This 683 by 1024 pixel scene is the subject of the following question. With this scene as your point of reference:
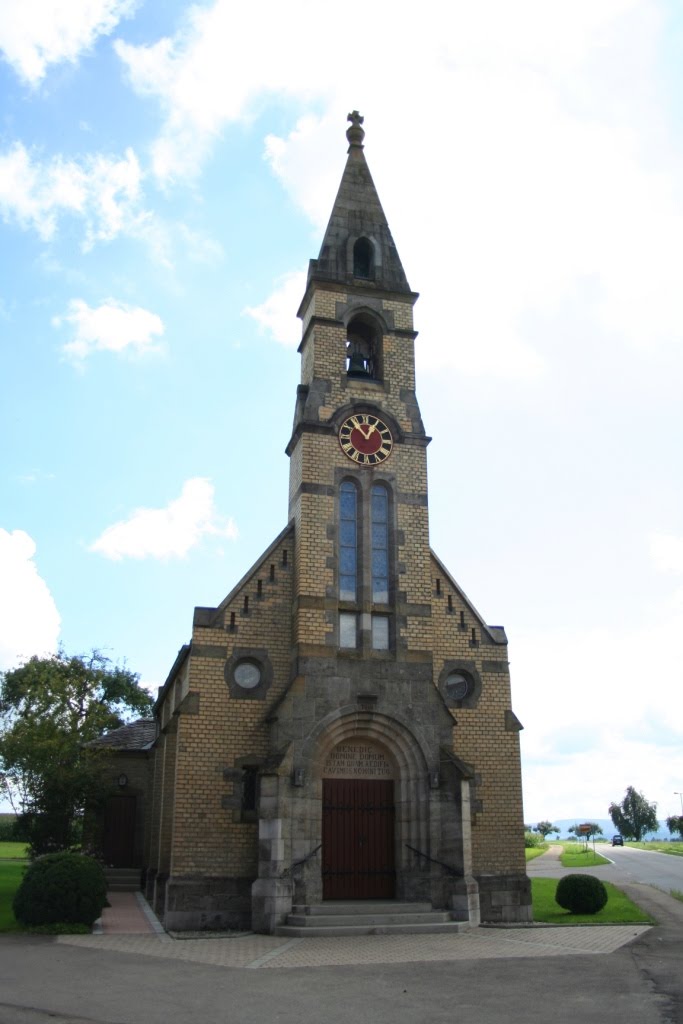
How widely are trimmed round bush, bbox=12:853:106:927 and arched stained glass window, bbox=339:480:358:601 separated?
8.86m

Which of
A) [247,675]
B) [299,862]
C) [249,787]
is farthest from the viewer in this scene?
[247,675]

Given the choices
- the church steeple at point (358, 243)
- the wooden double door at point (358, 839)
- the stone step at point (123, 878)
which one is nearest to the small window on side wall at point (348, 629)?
the wooden double door at point (358, 839)

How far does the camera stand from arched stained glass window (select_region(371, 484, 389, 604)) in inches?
930

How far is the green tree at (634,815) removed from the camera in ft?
396

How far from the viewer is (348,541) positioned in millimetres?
23891

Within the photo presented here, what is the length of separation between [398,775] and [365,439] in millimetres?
8992

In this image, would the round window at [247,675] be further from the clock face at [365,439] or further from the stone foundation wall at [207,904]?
the clock face at [365,439]

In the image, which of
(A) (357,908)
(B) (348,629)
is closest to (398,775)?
(A) (357,908)

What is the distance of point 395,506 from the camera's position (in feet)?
79.8

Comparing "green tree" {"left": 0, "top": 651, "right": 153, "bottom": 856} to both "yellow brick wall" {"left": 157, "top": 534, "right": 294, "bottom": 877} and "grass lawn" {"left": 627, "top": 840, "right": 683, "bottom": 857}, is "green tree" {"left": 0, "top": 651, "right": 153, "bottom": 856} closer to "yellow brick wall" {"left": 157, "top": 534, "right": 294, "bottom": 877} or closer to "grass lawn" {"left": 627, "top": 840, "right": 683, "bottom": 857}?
"yellow brick wall" {"left": 157, "top": 534, "right": 294, "bottom": 877}

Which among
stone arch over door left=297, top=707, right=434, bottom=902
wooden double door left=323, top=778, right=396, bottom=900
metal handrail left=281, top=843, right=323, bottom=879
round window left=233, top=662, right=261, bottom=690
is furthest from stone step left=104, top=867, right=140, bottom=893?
stone arch over door left=297, top=707, right=434, bottom=902

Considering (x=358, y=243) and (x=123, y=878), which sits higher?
(x=358, y=243)

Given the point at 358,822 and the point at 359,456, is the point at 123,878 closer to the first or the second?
the point at 358,822

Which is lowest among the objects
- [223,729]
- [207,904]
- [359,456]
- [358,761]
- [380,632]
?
[207,904]
